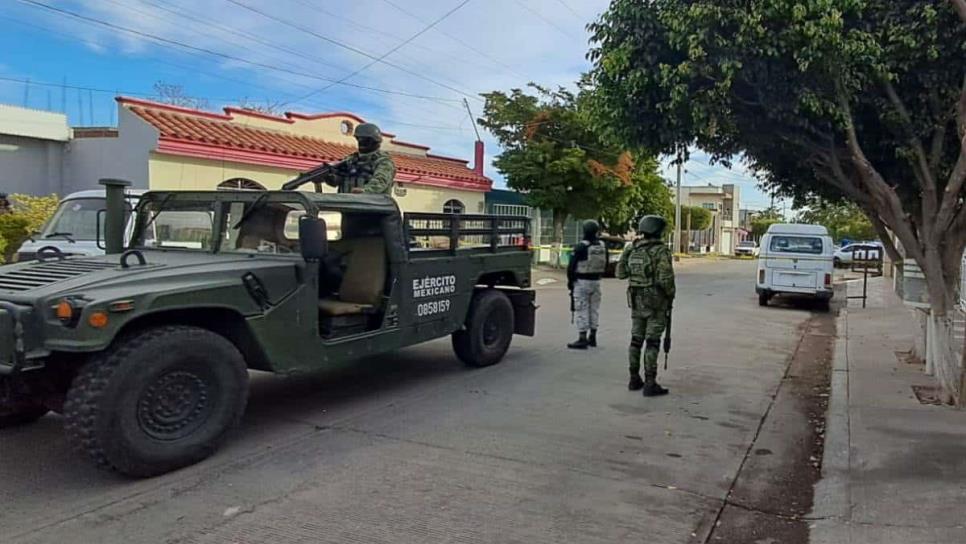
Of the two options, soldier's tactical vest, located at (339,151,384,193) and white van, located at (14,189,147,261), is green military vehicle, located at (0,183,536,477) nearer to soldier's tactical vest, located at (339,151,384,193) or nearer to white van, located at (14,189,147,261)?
soldier's tactical vest, located at (339,151,384,193)

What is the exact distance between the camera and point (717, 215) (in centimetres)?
6719

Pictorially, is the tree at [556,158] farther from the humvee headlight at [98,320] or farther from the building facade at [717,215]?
the building facade at [717,215]

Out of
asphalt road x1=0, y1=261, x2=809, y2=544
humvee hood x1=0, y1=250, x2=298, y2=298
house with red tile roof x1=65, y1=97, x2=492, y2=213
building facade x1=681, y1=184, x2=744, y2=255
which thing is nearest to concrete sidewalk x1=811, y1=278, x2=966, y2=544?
asphalt road x1=0, y1=261, x2=809, y2=544

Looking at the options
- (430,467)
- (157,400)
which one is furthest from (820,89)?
(157,400)

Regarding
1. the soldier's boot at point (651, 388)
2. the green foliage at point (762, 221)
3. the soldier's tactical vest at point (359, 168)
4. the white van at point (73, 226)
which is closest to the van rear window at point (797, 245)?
the soldier's boot at point (651, 388)

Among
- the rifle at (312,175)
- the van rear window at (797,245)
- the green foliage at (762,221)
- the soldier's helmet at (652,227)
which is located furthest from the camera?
the green foliage at (762,221)

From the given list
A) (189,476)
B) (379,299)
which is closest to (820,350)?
(379,299)

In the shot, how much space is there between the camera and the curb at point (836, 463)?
14.5 ft

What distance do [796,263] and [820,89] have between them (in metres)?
11.2

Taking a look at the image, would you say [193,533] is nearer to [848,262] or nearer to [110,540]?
[110,540]

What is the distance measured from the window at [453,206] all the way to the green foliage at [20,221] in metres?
11.6

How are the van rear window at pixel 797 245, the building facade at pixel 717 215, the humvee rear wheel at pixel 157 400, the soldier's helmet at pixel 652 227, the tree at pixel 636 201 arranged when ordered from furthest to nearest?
1. the building facade at pixel 717 215
2. the tree at pixel 636 201
3. the van rear window at pixel 797 245
4. the soldier's helmet at pixel 652 227
5. the humvee rear wheel at pixel 157 400

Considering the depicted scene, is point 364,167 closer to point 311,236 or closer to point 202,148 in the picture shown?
point 311,236

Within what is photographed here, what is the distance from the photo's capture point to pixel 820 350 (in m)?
11.2
